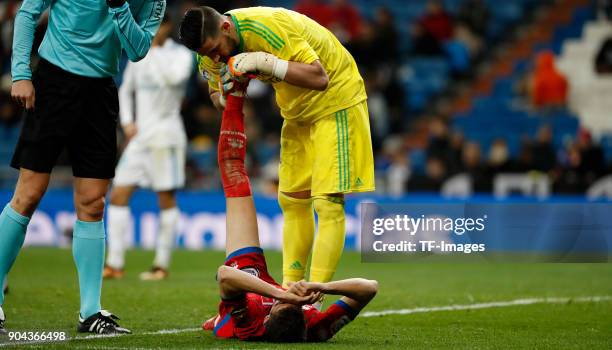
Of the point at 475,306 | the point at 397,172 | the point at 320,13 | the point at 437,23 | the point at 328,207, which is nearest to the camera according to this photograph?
the point at 328,207

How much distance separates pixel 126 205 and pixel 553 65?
1103 cm

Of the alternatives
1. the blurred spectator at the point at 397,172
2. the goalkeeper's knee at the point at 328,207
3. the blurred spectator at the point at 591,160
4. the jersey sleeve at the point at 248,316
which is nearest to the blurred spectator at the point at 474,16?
the blurred spectator at the point at 397,172

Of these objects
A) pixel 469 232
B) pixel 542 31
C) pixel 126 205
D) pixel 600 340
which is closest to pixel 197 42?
pixel 469 232

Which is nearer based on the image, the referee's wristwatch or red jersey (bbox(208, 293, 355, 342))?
red jersey (bbox(208, 293, 355, 342))

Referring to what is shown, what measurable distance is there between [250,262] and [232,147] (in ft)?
2.48

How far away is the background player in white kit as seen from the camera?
1096 cm

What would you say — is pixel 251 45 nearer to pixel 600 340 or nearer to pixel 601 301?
pixel 600 340

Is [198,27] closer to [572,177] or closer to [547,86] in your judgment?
[572,177]

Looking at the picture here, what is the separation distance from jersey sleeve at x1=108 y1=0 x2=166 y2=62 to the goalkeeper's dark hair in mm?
341

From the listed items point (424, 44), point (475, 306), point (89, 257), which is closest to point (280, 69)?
point (89, 257)

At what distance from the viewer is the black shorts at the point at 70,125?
20.4 feet

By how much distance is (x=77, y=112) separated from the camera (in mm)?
6270

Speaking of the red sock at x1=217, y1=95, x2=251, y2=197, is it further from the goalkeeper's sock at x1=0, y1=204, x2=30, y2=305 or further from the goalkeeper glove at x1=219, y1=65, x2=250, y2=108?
the goalkeeper's sock at x1=0, y1=204, x2=30, y2=305

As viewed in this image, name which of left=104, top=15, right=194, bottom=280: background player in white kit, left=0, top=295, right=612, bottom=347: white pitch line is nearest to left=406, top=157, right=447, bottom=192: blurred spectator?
left=104, top=15, right=194, bottom=280: background player in white kit
